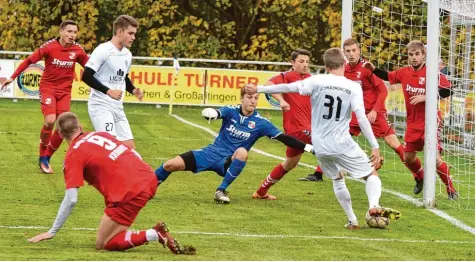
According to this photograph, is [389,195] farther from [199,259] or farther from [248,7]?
[248,7]

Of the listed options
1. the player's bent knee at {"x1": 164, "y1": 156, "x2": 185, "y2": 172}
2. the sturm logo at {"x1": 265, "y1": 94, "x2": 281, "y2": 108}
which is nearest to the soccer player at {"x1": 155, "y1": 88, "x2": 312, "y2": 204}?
the player's bent knee at {"x1": 164, "y1": 156, "x2": 185, "y2": 172}

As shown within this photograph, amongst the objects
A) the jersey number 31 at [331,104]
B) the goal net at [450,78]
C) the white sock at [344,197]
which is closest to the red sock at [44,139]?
the goal net at [450,78]

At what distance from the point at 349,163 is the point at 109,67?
142 inches

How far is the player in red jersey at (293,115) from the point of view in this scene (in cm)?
1512

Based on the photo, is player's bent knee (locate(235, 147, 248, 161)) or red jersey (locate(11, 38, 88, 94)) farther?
red jersey (locate(11, 38, 88, 94))

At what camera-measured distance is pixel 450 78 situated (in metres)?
16.0

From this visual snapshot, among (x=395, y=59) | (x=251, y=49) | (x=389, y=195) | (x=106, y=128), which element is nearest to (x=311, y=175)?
(x=389, y=195)

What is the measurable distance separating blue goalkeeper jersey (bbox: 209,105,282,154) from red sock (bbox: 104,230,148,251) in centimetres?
405

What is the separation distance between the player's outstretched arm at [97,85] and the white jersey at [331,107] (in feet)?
8.74

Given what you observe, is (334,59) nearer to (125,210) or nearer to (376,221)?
(376,221)

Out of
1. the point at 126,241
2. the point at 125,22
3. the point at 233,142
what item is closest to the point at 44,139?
the point at 125,22

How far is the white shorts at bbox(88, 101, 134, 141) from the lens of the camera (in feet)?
48.4

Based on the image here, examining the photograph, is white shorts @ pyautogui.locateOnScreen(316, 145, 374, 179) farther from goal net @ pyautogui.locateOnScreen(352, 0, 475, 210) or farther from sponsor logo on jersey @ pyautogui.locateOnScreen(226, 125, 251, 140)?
goal net @ pyautogui.locateOnScreen(352, 0, 475, 210)

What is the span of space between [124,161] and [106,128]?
4139mm
